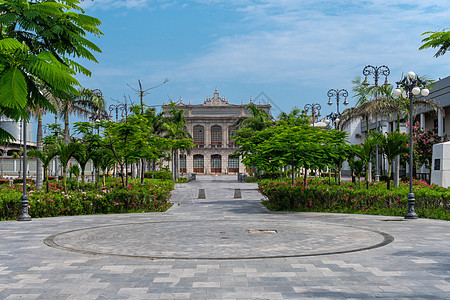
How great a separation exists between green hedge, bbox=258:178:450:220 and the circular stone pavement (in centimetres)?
433

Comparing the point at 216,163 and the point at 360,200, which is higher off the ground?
the point at 216,163

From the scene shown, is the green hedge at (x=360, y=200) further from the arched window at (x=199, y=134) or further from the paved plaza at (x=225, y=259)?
the arched window at (x=199, y=134)

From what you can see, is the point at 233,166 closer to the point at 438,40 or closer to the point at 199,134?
the point at 199,134

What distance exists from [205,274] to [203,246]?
3024 millimetres

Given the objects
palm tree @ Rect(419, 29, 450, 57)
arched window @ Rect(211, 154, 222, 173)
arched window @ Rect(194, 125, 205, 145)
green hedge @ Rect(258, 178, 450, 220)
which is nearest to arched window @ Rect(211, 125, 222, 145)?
arched window @ Rect(194, 125, 205, 145)

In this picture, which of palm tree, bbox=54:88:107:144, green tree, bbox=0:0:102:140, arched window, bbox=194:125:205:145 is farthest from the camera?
arched window, bbox=194:125:205:145

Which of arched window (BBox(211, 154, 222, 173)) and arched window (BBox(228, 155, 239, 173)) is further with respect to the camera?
arched window (BBox(211, 154, 222, 173))

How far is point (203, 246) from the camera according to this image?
446 inches

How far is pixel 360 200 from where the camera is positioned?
19703 mm

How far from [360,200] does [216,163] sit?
248 ft

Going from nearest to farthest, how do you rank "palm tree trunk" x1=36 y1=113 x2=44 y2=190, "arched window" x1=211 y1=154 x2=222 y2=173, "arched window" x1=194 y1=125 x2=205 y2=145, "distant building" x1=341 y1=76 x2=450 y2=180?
"palm tree trunk" x1=36 y1=113 x2=44 y2=190 < "distant building" x1=341 y1=76 x2=450 y2=180 < "arched window" x1=194 y1=125 x2=205 y2=145 < "arched window" x1=211 y1=154 x2=222 y2=173

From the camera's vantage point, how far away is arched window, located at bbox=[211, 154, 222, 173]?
94562 millimetres

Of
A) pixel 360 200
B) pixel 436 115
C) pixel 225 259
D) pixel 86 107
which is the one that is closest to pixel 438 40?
pixel 225 259

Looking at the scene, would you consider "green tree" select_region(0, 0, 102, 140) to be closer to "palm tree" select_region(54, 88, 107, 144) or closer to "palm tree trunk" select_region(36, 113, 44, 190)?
"palm tree trunk" select_region(36, 113, 44, 190)
